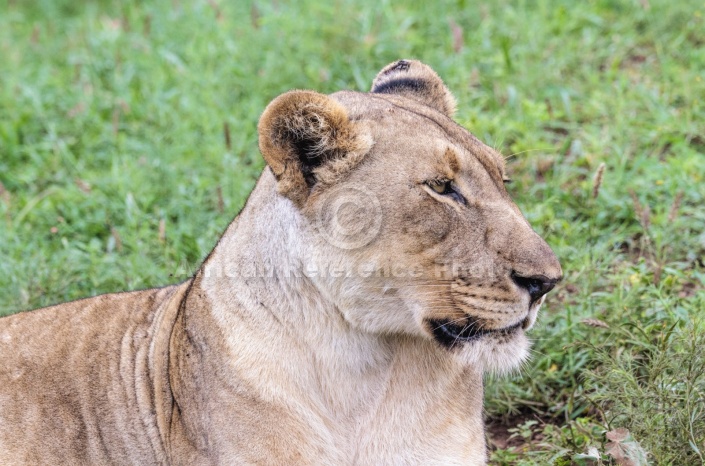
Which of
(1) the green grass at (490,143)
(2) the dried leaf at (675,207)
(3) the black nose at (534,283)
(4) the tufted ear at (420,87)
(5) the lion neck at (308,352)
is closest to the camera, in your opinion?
(3) the black nose at (534,283)

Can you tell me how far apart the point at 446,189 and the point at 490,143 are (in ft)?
8.36

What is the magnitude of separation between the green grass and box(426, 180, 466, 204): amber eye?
86 cm

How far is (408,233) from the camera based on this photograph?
2895mm

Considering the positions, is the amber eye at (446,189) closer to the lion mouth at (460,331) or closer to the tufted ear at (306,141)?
the tufted ear at (306,141)

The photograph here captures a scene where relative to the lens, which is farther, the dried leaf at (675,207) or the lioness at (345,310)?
the dried leaf at (675,207)

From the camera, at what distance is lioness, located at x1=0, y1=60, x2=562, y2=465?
9.50 feet

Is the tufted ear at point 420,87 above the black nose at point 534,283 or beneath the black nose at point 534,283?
above

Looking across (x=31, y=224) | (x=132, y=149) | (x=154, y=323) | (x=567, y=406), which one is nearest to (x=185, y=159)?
(x=132, y=149)

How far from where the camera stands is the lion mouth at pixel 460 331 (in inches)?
116

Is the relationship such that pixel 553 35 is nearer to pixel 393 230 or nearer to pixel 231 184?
pixel 231 184

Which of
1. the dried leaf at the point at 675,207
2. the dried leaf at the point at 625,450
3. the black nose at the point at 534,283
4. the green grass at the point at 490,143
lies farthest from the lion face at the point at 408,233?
the dried leaf at the point at 675,207

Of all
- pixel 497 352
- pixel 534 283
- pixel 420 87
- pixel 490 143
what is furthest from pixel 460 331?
pixel 490 143

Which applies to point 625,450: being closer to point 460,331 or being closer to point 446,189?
point 460,331

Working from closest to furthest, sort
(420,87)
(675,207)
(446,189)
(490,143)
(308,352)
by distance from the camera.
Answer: (446,189)
(308,352)
(420,87)
(675,207)
(490,143)
